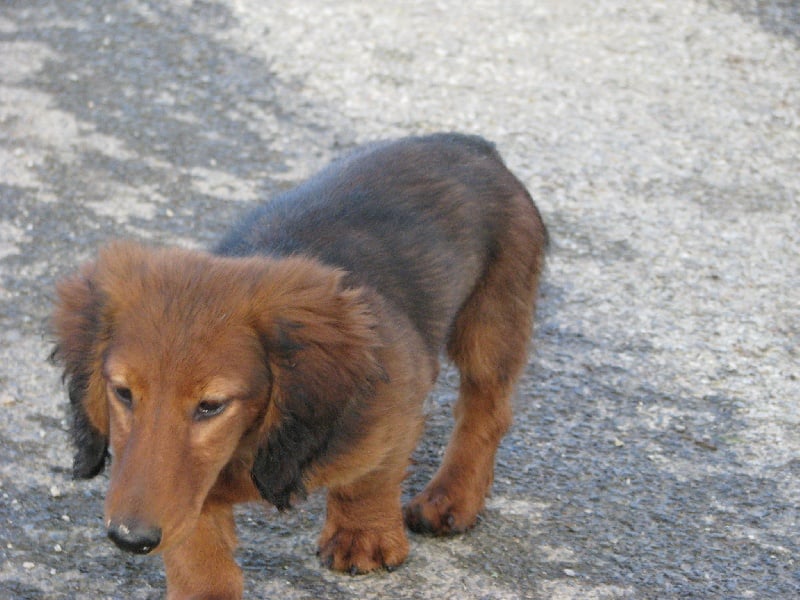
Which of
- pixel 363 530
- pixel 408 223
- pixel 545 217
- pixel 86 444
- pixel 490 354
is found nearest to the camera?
pixel 86 444

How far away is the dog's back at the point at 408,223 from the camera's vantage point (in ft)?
11.2

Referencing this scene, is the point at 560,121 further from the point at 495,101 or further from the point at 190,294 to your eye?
the point at 190,294

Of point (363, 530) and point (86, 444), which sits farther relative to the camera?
point (363, 530)

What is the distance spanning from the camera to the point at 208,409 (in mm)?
2676

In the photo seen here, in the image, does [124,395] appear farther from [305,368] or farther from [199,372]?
[305,368]

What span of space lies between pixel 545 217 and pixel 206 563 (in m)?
A: 3.28

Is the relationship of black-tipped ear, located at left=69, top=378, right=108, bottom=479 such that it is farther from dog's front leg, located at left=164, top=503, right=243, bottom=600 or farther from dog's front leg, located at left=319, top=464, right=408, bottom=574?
dog's front leg, located at left=319, top=464, right=408, bottom=574

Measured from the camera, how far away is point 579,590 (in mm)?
3398

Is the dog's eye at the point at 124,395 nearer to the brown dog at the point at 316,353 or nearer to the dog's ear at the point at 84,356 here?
the brown dog at the point at 316,353

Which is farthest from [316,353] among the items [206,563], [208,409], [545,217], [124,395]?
[545,217]

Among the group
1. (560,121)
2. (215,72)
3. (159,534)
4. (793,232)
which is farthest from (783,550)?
(215,72)

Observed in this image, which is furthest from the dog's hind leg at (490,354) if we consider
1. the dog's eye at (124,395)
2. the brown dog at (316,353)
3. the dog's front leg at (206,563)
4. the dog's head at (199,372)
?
the dog's eye at (124,395)

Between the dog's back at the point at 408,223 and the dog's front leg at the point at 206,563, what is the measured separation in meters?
0.79

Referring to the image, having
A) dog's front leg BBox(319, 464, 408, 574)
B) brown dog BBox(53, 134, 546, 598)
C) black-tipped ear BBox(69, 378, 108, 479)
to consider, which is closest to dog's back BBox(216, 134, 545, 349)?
brown dog BBox(53, 134, 546, 598)
